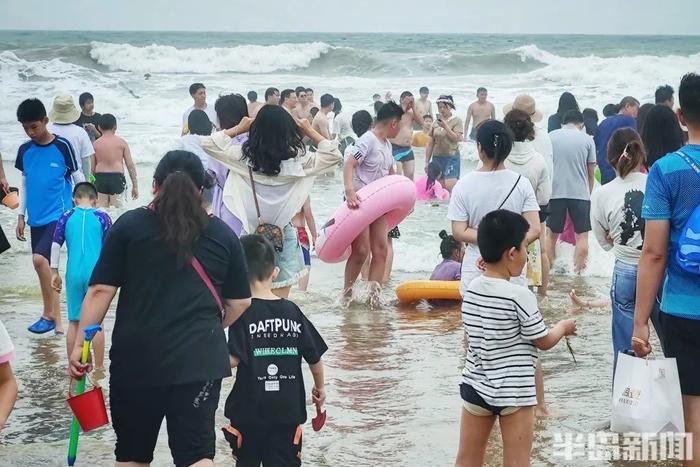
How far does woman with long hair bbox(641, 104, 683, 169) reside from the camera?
5473 mm

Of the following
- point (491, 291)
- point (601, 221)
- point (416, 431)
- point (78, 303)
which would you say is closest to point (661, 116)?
point (601, 221)

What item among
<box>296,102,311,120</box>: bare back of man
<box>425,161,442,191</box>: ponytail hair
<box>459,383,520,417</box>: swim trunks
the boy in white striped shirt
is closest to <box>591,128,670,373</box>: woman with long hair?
the boy in white striped shirt

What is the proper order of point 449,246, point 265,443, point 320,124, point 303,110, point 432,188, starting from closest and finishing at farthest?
point 265,443
point 449,246
point 432,188
point 320,124
point 303,110

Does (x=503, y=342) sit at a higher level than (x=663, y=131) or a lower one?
lower

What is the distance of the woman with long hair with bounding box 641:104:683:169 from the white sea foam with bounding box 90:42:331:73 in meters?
41.7

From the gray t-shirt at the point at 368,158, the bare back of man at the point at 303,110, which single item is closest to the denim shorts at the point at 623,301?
the gray t-shirt at the point at 368,158

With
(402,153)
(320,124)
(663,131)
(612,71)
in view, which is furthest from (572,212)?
(612,71)

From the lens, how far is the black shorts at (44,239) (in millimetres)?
8531

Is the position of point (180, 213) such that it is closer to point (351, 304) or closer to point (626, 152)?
point (626, 152)

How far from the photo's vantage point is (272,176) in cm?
698

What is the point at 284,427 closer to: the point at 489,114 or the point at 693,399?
the point at 693,399

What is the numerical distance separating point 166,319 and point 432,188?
13.4m

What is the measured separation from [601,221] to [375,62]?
43.2 meters

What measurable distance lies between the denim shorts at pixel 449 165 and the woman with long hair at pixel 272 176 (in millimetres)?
10188
